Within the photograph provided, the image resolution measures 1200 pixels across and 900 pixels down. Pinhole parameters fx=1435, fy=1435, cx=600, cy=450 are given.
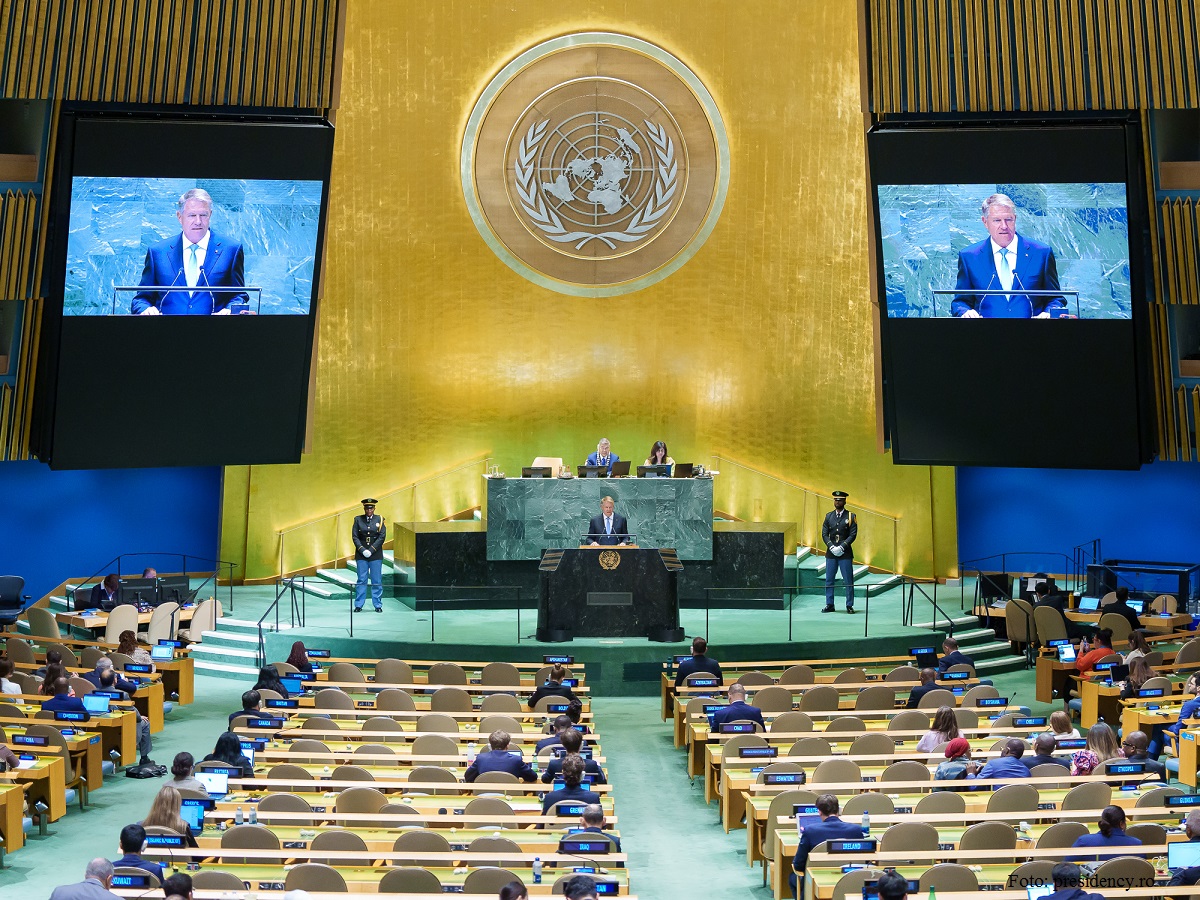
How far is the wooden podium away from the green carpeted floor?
100 centimetres

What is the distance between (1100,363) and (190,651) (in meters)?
10.7

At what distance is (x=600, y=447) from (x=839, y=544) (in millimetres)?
3614

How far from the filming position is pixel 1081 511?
22.5 metres

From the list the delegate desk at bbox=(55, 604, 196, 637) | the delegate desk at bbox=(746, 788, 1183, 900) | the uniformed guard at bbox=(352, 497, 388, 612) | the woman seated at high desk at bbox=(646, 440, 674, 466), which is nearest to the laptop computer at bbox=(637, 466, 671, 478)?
the woman seated at high desk at bbox=(646, 440, 674, 466)

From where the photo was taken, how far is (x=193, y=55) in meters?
16.0

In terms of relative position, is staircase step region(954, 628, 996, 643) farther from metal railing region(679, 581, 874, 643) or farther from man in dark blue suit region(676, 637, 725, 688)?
man in dark blue suit region(676, 637, 725, 688)

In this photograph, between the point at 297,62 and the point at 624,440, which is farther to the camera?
the point at 624,440

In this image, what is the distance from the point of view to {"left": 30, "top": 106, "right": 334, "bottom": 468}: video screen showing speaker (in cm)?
1535

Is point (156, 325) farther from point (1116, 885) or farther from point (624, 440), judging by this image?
point (1116, 885)

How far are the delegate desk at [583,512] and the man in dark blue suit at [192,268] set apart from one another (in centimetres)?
518

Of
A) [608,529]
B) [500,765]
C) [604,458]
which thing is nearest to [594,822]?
[500,765]

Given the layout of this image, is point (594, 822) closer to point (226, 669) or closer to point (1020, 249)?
point (226, 669)

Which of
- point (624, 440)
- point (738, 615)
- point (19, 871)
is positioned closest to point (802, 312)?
point (624, 440)

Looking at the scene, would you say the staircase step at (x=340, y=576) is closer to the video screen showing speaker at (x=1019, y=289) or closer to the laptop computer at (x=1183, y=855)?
the video screen showing speaker at (x=1019, y=289)
